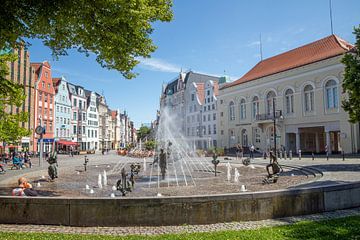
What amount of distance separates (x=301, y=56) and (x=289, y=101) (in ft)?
25.1

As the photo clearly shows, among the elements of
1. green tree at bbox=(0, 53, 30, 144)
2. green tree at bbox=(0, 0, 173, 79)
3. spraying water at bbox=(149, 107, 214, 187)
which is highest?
green tree at bbox=(0, 0, 173, 79)

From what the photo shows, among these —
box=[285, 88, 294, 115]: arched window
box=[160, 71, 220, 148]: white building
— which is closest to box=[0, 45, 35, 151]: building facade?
box=[160, 71, 220, 148]: white building

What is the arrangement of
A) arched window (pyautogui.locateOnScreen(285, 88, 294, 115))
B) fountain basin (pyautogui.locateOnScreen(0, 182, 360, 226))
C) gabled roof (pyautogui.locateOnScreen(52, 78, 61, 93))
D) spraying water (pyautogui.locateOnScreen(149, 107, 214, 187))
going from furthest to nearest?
gabled roof (pyautogui.locateOnScreen(52, 78, 61, 93)) < arched window (pyautogui.locateOnScreen(285, 88, 294, 115)) < spraying water (pyautogui.locateOnScreen(149, 107, 214, 187)) < fountain basin (pyautogui.locateOnScreen(0, 182, 360, 226))

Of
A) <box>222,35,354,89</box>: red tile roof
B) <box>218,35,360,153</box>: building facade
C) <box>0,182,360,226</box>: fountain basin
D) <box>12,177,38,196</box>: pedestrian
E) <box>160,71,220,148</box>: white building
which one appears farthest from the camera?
<box>160,71,220,148</box>: white building

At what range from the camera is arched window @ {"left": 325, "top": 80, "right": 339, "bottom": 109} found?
4069 cm

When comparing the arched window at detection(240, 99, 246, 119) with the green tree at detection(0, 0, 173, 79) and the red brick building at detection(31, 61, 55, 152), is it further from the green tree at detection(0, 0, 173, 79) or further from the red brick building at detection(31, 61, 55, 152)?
the green tree at detection(0, 0, 173, 79)

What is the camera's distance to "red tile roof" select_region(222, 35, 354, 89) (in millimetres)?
42438

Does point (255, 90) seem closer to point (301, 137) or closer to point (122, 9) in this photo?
point (301, 137)

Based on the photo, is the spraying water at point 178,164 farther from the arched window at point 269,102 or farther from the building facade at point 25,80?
the building facade at point 25,80

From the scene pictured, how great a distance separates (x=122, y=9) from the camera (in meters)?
8.30

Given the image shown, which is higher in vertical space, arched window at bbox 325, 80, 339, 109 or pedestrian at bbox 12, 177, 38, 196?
arched window at bbox 325, 80, 339, 109

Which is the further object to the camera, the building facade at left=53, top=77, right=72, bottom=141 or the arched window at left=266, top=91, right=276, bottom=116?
the building facade at left=53, top=77, right=72, bottom=141

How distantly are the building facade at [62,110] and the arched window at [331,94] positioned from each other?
52682 millimetres

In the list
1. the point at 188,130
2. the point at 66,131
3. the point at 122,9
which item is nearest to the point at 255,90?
the point at 188,130
